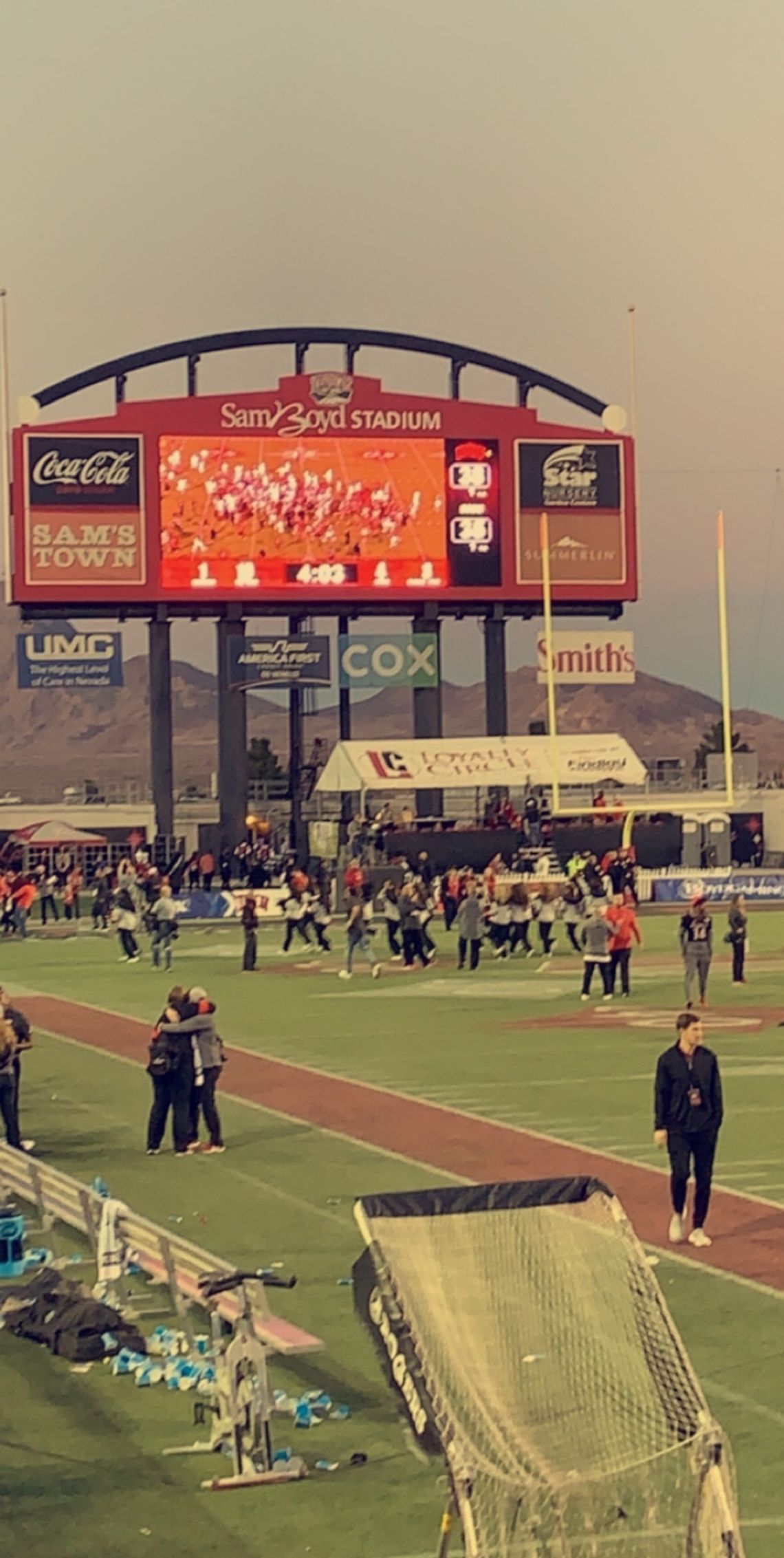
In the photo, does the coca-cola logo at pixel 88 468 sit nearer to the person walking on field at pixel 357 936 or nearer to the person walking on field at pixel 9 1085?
the person walking on field at pixel 357 936

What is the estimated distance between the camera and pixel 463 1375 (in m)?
7.20

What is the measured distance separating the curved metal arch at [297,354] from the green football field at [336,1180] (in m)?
31.4

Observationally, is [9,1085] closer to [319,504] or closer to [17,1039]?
[17,1039]

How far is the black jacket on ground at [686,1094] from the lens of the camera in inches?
523

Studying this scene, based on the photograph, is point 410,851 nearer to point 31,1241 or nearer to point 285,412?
point 285,412

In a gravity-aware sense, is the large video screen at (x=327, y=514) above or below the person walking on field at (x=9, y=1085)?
above

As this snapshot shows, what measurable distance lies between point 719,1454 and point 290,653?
58.1m

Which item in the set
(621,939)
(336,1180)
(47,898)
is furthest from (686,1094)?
(47,898)

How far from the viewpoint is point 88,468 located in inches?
2436

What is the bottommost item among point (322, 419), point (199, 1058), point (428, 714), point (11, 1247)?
point (11, 1247)

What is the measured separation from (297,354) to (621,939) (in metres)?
39.4

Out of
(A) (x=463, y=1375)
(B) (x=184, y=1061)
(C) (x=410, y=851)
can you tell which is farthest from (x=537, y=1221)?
(C) (x=410, y=851)

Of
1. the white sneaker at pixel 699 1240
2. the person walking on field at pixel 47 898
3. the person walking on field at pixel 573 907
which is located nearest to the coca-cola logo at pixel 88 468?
the person walking on field at pixel 47 898

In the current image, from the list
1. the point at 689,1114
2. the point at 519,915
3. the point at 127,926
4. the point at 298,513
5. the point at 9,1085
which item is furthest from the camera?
the point at 298,513
